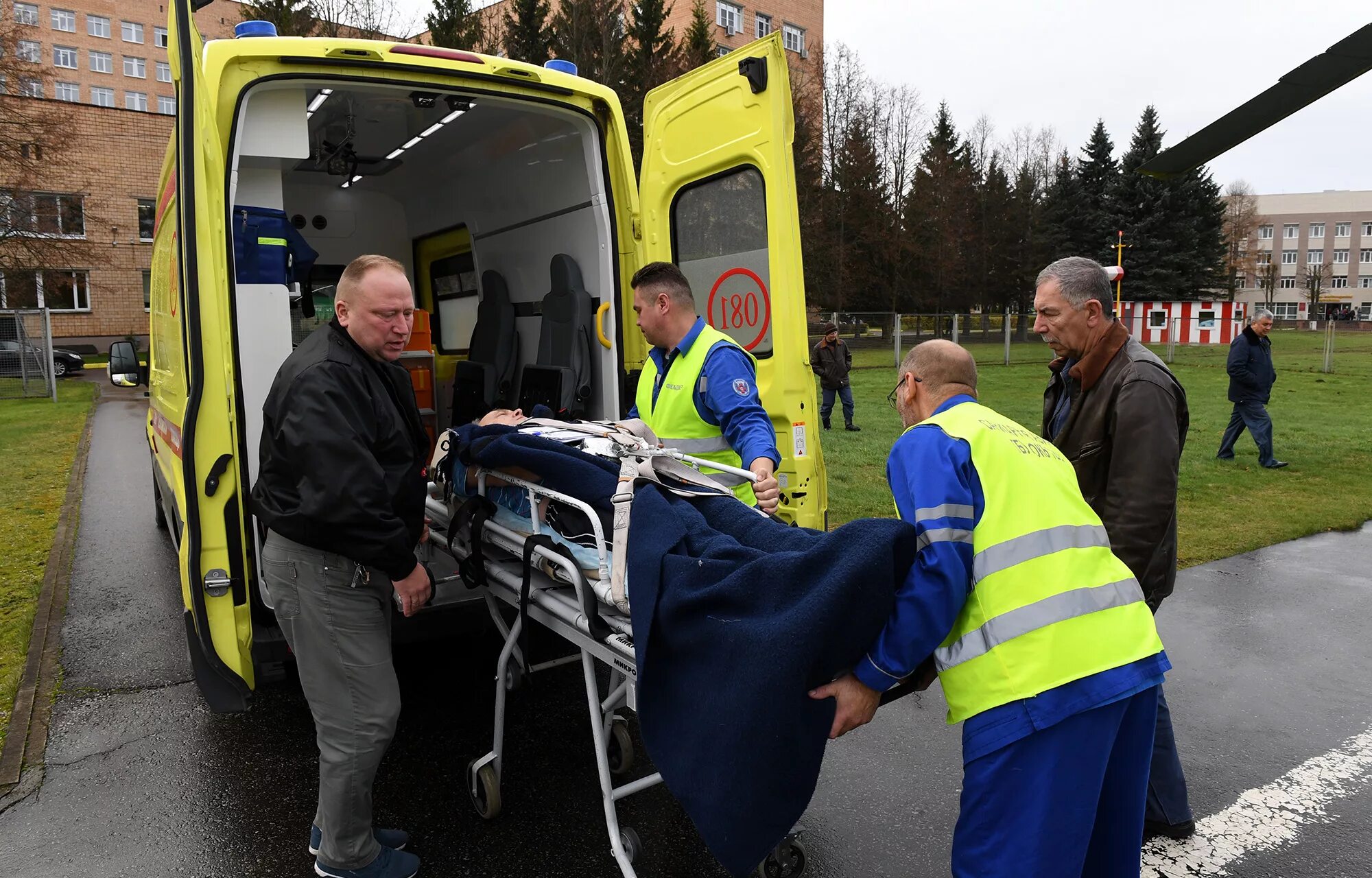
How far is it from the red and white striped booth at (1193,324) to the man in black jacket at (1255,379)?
74.8ft

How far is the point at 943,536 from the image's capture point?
1843 millimetres

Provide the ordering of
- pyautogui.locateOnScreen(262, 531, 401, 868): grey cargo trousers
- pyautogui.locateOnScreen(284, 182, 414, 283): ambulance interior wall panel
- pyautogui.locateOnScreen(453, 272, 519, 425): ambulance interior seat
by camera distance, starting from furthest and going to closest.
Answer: pyautogui.locateOnScreen(284, 182, 414, 283): ambulance interior wall panel < pyautogui.locateOnScreen(453, 272, 519, 425): ambulance interior seat < pyautogui.locateOnScreen(262, 531, 401, 868): grey cargo trousers

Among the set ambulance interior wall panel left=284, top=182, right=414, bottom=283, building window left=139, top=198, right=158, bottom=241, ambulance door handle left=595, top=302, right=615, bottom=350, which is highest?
building window left=139, top=198, right=158, bottom=241

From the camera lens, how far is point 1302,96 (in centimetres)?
481

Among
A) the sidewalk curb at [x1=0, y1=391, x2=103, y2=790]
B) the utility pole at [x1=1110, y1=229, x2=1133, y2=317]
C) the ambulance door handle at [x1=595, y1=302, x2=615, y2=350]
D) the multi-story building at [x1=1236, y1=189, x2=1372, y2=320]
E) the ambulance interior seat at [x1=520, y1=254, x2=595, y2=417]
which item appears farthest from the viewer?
the multi-story building at [x1=1236, y1=189, x2=1372, y2=320]

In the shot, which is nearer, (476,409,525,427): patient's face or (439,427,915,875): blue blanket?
(439,427,915,875): blue blanket

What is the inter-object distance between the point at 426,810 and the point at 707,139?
9.64ft

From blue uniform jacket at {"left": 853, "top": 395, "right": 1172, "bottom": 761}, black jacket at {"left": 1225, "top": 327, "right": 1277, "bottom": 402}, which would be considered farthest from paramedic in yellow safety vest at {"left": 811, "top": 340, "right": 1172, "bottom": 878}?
black jacket at {"left": 1225, "top": 327, "right": 1277, "bottom": 402}

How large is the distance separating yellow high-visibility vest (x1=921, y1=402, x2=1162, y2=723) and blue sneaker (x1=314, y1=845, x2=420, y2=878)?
1842 mm

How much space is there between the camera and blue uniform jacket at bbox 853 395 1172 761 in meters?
1.82

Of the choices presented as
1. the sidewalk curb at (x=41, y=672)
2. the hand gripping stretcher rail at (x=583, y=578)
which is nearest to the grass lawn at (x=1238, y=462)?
the hand gripping stretcher rail at (x=583, y=578)

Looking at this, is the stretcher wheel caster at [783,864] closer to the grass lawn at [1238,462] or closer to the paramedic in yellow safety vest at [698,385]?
the paramedic in yellow safety vest at [698,385]

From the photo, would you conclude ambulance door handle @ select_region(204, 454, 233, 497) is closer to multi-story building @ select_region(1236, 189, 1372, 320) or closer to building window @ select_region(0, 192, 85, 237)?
building window @ select_region(0, 192, 85, 237)

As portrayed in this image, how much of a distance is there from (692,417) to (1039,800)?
202 centimetres
